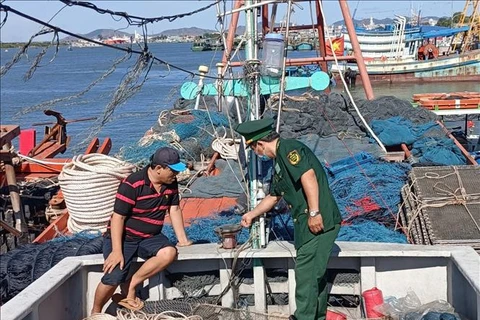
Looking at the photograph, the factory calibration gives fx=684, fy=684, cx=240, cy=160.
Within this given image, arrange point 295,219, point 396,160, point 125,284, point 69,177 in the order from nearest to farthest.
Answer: point 295,219
point 125,284
point 69,177
point 396,160

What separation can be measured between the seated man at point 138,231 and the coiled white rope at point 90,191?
271 cm

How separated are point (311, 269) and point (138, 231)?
1307mm

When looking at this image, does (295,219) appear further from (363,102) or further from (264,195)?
(363,102)

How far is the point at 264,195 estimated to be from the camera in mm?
5316

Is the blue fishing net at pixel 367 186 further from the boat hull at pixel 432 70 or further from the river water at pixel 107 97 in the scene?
the boat hull at pixel 432 70

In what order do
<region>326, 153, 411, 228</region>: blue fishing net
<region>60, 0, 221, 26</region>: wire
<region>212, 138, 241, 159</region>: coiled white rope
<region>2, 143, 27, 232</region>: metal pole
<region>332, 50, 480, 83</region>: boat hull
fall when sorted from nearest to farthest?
<region>60, 0, 221, 26</region>: wire → <region>326, 153, 411, 228</region>: blue fishing net → <region>2, 143, 27, 232</region>: metal pole → <region>212, 138, 241, 159</region>: coiled white rope → <region>332, 50, 480, 83</region>: boat hull

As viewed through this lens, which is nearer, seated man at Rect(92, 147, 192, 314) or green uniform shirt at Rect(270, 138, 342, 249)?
green uniform shirt at Rect(270, 138, 342, 249)

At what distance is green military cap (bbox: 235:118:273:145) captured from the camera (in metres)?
4.46

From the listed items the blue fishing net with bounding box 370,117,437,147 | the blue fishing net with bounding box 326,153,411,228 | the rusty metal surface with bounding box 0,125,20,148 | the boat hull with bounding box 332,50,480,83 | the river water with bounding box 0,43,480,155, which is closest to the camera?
the blue fishing net with bounding box 326,153,411,228

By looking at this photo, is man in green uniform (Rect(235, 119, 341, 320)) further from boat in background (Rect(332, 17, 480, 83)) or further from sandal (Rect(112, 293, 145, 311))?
boat in background (Rect(332, 17, 480, 83))

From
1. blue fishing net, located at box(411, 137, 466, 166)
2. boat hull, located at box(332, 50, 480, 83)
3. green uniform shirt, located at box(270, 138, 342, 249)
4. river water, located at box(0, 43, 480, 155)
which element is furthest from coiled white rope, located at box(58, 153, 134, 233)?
boat hull, located at box(332, 50, 480, 83)

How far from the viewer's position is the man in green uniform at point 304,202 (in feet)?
14.5

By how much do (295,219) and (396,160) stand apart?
199 inches

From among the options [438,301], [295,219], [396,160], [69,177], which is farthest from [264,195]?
[396,160]
